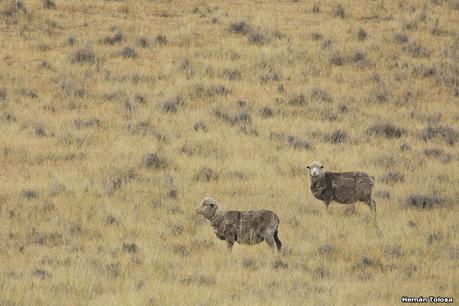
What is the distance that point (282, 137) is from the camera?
Answer: 18828 millimetres

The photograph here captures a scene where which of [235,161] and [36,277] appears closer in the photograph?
[36,277]

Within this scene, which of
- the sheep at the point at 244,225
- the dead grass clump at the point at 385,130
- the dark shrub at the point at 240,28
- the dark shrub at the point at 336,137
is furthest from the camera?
the dark shrub at the point at 240,28

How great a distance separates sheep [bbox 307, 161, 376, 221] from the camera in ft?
46.0

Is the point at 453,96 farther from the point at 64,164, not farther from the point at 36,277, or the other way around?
the point at 36,277

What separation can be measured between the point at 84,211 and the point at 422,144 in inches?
331

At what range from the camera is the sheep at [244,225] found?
11.6m

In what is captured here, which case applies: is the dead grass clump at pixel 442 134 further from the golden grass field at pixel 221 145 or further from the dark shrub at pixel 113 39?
the dark shrub at pixel 113 39

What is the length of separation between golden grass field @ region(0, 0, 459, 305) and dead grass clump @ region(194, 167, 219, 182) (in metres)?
0.02

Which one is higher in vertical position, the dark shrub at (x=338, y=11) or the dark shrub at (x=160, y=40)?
the dark shrub at (x=338, y=11)

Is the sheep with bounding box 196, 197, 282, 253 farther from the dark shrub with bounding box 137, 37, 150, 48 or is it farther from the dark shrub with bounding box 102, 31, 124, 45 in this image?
the dark shrub with bounding box 102, 31, 124, 45

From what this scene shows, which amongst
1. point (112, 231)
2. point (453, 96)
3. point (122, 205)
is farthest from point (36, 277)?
point (453, 96)

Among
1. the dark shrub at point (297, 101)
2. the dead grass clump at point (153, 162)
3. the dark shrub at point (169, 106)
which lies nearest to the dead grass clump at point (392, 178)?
the dead grass clump at point (153, 162)

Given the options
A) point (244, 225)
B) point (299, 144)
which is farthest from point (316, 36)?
point (244, 225)

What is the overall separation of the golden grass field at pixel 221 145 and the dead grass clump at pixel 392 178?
27 millimetres
